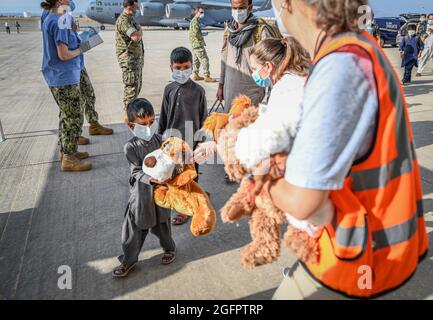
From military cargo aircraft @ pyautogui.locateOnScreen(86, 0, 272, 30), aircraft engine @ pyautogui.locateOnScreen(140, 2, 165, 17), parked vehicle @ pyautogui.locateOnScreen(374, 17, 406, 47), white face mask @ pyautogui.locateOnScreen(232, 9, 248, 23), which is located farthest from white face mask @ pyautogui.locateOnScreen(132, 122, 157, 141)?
aircraft engine @ pyautogui.locateOnScreen(140, 2, 165, 17)

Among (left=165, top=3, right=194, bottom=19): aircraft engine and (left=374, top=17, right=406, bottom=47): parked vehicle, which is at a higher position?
(left=165, top=3, right=194, bottom=19): aircraft engine

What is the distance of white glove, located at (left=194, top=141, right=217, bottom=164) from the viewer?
200 cm

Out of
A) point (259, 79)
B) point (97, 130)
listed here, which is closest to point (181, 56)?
point (259, 79)

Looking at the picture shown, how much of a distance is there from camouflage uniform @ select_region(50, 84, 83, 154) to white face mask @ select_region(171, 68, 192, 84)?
66.3 inches

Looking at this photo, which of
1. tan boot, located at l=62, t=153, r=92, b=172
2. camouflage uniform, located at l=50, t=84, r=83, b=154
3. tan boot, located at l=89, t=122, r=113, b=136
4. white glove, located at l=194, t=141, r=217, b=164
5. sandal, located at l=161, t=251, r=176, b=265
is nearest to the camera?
white glove, located at l=194, t=141, r=217, b=164

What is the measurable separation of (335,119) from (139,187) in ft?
6.00

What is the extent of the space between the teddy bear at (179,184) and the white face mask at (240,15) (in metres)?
2.28

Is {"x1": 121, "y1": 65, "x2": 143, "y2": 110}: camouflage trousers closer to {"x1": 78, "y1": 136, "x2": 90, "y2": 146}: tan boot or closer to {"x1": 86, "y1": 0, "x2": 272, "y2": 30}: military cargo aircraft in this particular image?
{"x1": 78, "y1": 136, "x2": 90, "y2": 146}: tan boot

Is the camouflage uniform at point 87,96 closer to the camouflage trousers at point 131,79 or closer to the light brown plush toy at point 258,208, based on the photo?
the camouflage trousers at point 131,79

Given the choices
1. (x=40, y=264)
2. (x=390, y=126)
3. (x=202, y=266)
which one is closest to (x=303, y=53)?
(x=390, y=126)

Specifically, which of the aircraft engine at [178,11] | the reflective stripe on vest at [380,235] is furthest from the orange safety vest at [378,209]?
the aircraft engine at [178,11]

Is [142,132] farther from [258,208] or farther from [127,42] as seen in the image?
[127,42]

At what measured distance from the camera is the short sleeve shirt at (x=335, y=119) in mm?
907

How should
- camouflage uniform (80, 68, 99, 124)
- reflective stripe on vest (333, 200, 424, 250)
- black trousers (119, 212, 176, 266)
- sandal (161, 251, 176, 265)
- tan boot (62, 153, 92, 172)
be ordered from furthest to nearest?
camouflage uniform (80, 68, 99, 124) < tan boot (62, 153, 92, 172) < sandal (161, 251, 176, 265) < black trousers (119, 212, 176, 266) < reflective stripe on vest (333, 200, 424, 250)
